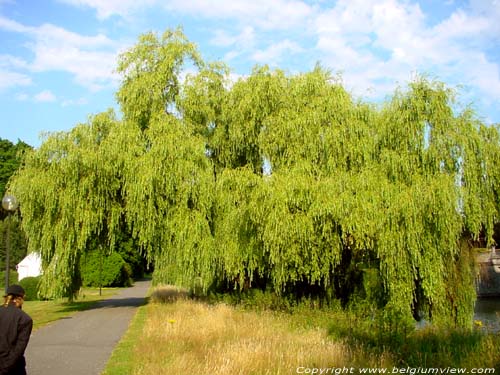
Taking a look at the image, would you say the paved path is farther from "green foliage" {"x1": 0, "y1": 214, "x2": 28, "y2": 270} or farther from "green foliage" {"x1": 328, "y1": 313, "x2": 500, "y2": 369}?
"green foliage" {"x1": 0, "y1": 214, "x2": 28, "y2": 270}

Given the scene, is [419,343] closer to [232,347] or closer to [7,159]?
[232,347]


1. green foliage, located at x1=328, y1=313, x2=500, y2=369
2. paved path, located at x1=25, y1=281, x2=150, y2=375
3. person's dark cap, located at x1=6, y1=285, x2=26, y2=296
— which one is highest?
person's dark cap, located at x1=6, y1=285, x2=26, y2=296

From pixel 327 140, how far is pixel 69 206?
9507 millimetres

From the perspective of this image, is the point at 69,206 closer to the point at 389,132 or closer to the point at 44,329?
the point at 44,329

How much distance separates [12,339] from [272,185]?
10405 mm

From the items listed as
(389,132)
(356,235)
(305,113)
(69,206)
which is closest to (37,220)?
(69,206)

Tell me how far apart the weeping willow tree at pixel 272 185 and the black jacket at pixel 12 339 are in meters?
9.38

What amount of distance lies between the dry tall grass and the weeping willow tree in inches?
130

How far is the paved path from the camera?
8.92 m

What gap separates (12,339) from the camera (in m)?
5.72

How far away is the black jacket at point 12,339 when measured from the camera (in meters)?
5.66

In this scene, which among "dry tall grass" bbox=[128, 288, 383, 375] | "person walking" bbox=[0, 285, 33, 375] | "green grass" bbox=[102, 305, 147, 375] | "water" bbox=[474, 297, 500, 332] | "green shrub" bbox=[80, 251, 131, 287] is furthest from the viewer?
"green shrub" bbox=[80, 251, 131, 287]

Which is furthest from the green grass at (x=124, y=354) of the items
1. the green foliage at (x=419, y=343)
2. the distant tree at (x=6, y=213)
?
the distant tree at (x=6, y=213)

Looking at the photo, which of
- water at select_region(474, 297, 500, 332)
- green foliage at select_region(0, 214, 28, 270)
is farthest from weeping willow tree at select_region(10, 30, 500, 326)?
green foliage at select_region(0, 214, 28, 270)
